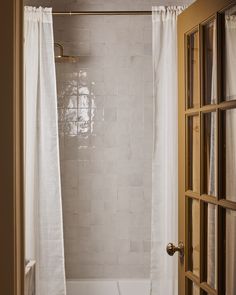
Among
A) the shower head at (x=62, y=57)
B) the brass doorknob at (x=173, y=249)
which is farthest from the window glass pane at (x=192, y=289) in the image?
the shower head at (x=62, y=57)

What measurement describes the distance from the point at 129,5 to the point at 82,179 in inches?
50.1

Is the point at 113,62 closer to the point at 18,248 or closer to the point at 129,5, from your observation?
the point at 129,5

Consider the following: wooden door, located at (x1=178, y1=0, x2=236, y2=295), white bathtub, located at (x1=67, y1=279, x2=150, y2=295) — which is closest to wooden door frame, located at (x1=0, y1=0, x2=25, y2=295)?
wooden door, located at (x1=178, y1=0, x2=236, y2=295)

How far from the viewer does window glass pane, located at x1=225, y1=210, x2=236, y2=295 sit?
66.6 inches

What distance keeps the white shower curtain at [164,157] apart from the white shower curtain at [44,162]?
555 millimetres

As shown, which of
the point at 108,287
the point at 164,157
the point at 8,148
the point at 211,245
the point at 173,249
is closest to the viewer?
the point at 8,148

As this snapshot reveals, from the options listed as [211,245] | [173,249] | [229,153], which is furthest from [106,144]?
[229,153]

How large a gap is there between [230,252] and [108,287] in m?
1.82

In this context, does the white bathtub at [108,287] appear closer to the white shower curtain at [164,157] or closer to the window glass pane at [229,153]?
the white shower curtain at [164,157]

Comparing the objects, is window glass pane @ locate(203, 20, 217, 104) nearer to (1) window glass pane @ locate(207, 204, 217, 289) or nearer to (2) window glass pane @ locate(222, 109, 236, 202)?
(2) window glass pane @ locate(222, 109, 236, 202)

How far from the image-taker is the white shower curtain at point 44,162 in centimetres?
280

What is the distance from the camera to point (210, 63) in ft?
6.39

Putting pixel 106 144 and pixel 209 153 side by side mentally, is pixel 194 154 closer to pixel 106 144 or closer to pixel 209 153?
pixel 209 153

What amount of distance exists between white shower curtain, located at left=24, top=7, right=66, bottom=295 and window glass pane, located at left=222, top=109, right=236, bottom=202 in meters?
1.28
